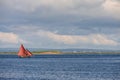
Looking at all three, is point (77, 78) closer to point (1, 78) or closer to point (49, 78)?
point (49, 78)

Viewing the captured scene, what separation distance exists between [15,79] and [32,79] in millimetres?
3668

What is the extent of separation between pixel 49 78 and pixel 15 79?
7.88 metres

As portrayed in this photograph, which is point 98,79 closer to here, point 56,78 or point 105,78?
point 105,78

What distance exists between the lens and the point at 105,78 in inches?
3767

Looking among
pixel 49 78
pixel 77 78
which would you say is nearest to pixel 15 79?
pixel 49 78

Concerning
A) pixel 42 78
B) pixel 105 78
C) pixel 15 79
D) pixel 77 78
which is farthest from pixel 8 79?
pixel 105 78

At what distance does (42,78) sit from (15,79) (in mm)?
6560

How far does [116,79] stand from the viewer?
93.2 m

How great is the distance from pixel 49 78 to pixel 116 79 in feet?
48.3

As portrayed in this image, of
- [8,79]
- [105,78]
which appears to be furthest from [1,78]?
[105,78]

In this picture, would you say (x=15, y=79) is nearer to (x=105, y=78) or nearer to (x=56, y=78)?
(x=56, y=78)

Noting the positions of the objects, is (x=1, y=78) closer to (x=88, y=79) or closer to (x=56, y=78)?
(x=56, y=78)

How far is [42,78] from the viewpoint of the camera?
94.3 meters

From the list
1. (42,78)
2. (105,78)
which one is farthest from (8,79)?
(105,78)
